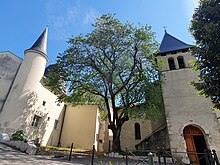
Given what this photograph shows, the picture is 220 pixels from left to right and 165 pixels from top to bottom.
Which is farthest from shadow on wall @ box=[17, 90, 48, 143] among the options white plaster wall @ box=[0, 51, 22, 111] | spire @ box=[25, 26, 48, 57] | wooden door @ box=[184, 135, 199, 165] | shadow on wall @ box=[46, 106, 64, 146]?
wooden door @ box=[184, 135, 199, 165]

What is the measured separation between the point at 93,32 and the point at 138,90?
7.80 meters

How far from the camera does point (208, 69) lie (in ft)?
29.7

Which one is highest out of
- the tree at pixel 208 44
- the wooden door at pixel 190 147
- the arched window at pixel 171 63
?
the arched window at pixel 171 63

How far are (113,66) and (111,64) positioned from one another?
790mm

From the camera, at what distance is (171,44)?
66.2 feet

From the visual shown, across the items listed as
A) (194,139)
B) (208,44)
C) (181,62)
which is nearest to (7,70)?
(208,44)

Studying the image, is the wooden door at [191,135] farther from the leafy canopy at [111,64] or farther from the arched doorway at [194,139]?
the leafy canopy at [111,64]

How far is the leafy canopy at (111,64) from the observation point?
15766mm

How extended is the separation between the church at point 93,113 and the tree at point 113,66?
7.60 ft

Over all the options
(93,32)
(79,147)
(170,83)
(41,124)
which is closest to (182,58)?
(170,83)

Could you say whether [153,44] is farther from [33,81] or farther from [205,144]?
[33,81]

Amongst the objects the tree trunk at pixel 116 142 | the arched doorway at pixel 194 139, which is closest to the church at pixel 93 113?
the arched doorway at pixel 194 139

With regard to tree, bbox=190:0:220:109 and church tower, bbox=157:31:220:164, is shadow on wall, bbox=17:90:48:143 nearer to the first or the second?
church tower, bbox=157:31:220:164

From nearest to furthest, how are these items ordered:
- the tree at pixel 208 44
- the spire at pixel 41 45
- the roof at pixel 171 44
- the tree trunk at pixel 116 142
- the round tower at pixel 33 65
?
the tree at pixel 208 44
the tree trunk at pixel 116 142
the round tower at pixel 33 65
the spire at pixel 41 45
the roof at pixel 171 44
